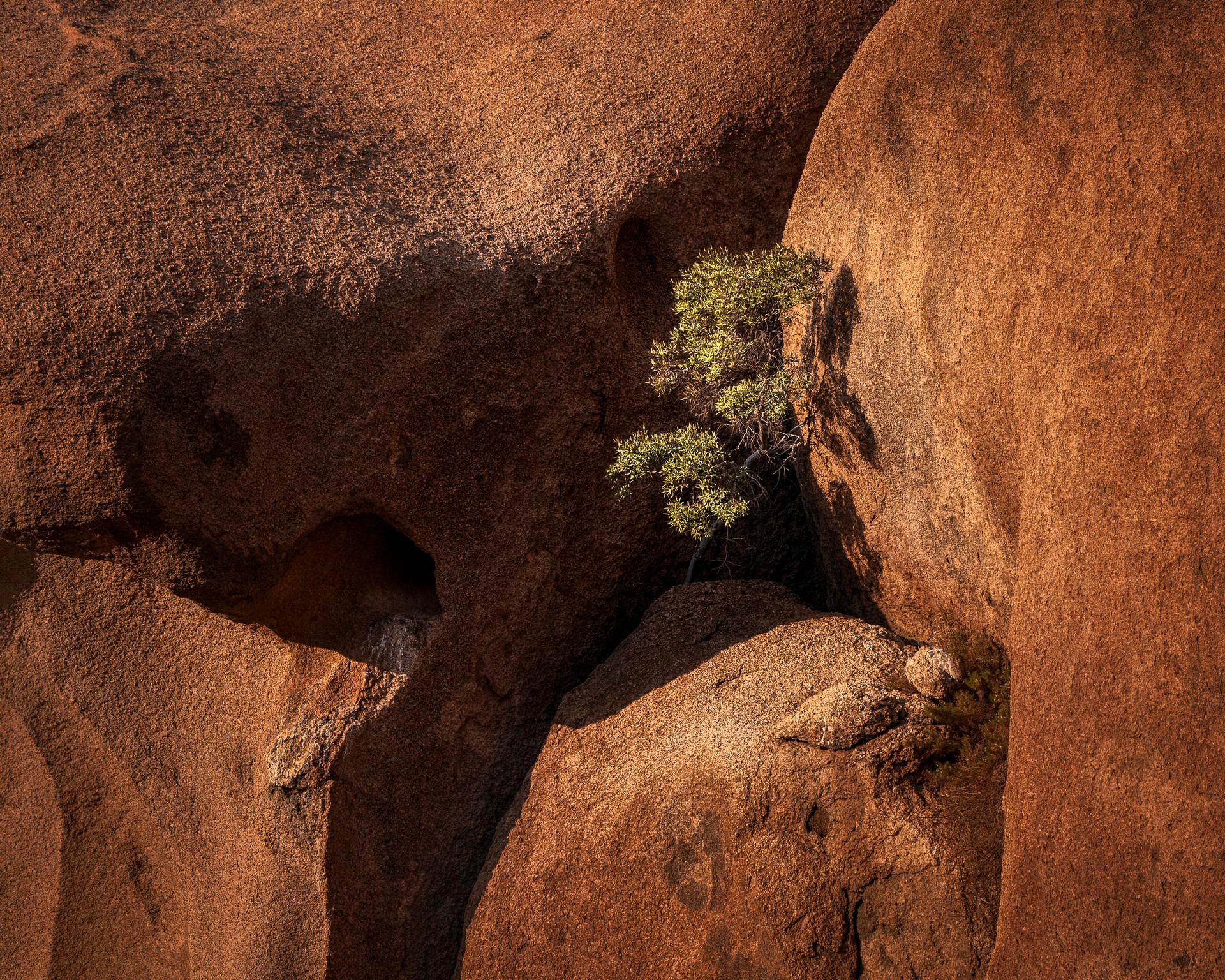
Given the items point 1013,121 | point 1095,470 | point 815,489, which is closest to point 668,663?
point 815,489

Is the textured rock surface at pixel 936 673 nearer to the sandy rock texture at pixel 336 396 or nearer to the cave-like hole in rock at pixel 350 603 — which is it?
the sandy rock texture at pixel 336 396

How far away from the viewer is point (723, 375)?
17.3 feet

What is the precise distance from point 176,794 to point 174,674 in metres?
0.62

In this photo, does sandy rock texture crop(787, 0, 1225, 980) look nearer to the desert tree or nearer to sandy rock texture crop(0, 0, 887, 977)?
the desert tree

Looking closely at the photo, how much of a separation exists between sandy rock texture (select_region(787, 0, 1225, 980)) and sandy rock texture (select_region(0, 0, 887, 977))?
1433mm

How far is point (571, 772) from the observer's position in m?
5.02

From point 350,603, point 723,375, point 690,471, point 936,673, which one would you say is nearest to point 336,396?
point 350,603

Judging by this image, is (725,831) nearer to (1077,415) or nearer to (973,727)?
(973,727)

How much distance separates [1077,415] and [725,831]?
214 cm

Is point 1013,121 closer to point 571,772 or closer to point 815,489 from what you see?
point 815,489

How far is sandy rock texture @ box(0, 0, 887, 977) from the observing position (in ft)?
14.5

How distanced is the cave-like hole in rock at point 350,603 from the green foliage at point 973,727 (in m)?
2.41

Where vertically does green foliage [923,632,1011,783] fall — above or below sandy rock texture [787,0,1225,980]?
below

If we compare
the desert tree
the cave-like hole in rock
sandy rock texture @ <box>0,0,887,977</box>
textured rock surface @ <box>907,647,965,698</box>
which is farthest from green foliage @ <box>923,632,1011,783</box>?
the cave-like hole in rock
